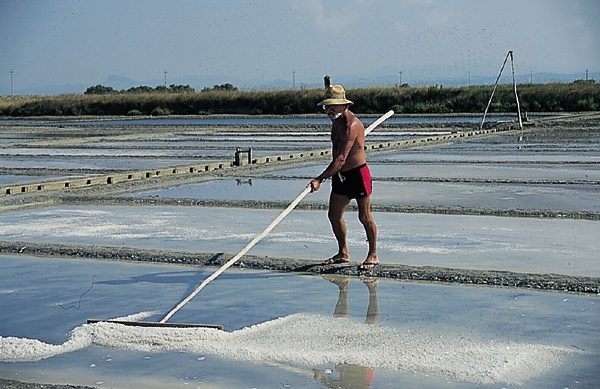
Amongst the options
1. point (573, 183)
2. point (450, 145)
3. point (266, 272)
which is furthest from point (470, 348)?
point (450, 145)

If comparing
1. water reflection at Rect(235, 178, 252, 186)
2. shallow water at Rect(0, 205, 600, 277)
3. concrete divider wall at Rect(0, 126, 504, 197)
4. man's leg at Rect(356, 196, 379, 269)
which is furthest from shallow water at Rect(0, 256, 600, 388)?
water reflection at Rect(235, 178, 252, 186)

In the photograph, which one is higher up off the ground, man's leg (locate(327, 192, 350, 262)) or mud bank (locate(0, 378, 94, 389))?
man's leg (locate(327, 192, 350, 262))

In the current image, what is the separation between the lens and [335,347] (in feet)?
18.5

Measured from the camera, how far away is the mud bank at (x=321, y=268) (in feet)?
23.9

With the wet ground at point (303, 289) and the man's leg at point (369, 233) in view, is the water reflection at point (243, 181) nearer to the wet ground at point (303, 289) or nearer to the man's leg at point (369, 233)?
the wet ground at point (303, 289)

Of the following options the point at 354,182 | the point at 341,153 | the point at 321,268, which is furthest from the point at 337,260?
the point at 341,153

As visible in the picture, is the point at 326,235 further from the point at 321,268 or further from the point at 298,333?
the point at 298,333

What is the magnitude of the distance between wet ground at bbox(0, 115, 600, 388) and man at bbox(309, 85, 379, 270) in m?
→ 0.23

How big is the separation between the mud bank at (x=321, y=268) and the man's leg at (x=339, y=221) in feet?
0.41

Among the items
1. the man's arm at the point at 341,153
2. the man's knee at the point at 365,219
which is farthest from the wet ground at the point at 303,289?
the man's arm at the point at 341,153

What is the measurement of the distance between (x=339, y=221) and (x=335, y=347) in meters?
2.52

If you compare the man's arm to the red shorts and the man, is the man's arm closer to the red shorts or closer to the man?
the man

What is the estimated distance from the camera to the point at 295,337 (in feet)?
19.3

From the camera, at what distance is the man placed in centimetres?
796
